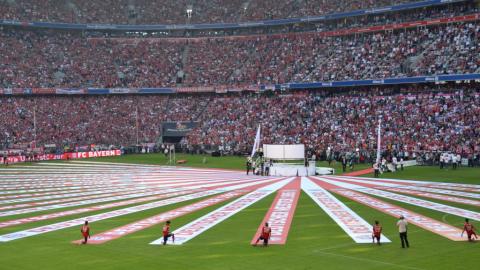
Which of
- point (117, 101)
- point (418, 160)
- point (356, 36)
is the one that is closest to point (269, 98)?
point (356, 36)

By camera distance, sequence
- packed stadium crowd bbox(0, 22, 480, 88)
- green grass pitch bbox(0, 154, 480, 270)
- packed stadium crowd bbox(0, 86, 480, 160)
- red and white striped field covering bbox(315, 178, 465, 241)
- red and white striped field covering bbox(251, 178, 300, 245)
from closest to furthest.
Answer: green grass pitch bbox(0, 154, 480, 270), red and white striped field covering bbox(251, 178, 300, 245), red and white striped field covering bbox(315, 178, 465, 241), packed stadium crowd bbox(0, 86, 480, 160), packed stadium crowd bbox(0, 22, 480, 88)

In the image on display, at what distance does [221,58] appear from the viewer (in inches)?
3597

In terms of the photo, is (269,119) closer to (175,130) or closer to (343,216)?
(175,130)

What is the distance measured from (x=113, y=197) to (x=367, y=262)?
22.2 meters

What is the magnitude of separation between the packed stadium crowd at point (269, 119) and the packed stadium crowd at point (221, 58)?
243 centimetres

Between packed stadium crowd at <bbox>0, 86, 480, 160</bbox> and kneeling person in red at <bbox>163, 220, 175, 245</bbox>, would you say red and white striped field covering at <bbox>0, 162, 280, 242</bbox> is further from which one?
packed stadium crowd at <bbox>0, 86, 480, 160</bbox>

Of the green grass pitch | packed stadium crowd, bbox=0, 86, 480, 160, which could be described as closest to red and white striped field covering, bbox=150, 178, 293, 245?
the green grass pitch

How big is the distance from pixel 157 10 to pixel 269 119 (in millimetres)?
33065

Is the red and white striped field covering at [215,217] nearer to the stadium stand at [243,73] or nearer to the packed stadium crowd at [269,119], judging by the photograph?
the stadium stand at [243,73]

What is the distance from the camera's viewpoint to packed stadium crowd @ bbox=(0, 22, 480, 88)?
73.0 m

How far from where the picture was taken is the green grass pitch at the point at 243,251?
21.3 m

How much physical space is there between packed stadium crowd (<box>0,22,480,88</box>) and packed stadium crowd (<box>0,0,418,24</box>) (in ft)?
9.75

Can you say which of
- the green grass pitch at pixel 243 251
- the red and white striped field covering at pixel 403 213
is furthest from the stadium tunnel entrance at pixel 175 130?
the green grass pitch at pixel 243 251

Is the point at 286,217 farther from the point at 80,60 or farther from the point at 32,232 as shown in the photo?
the point at 80,60
